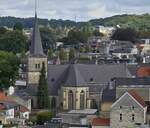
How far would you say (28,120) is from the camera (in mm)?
60375

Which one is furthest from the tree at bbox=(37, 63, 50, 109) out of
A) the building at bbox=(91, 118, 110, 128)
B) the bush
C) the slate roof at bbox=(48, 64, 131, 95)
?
the building at bbox=(91, 118, 110, 128)

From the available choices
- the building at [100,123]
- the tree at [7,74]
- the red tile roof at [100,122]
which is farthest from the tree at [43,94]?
the building at [100,123]

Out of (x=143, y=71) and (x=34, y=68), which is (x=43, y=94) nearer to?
(x=34, y=68)

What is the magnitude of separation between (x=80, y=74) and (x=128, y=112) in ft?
60.9

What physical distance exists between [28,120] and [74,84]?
9892 mm

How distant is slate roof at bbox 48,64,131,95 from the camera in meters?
69.4

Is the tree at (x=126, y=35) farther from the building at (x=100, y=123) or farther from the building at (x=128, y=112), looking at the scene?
the building at (x=128, y=112)

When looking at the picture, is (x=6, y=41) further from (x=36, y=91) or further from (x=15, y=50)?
(x=36, y=91)

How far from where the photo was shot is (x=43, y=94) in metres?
68.4

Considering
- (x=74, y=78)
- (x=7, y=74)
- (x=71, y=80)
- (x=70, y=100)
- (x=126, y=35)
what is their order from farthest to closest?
(x=126, y=35) < (x=7, y=74) < (x=70, y=100) < (x=71, y=80) < (x=74, y=78)

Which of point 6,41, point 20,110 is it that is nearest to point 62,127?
point 20,110

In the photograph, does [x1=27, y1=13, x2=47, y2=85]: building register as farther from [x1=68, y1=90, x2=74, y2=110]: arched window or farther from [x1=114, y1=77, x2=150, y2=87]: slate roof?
[x1=114, y1=77, x2=150, y2=87]: slate roof

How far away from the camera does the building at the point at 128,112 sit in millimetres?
52562

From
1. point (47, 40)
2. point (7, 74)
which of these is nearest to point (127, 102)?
point (7, 74)
